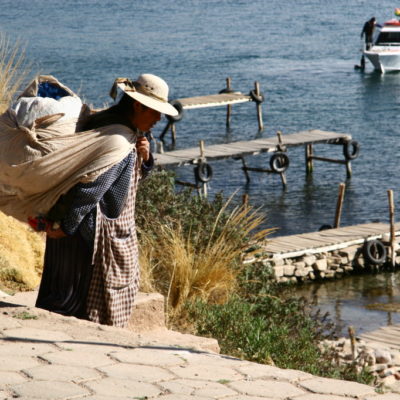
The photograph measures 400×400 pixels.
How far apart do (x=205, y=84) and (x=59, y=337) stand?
3881cm

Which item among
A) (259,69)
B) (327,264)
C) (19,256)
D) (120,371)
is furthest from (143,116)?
(259,69)

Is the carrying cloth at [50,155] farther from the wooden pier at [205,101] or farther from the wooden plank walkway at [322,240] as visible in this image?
the wooden pier at [205,101]

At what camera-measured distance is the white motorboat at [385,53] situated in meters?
45.9

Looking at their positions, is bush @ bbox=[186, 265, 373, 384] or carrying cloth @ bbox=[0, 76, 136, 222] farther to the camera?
bush @ bbox=[186, 265, 373, 384]

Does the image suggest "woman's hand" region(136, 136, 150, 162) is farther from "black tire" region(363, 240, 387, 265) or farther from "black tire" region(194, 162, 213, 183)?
"black tire" region(194, 162, 213, 183)

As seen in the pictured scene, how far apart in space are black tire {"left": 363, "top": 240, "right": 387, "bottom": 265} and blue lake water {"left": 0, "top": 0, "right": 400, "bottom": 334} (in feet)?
12.3

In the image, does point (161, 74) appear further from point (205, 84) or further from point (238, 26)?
point (238, 26)

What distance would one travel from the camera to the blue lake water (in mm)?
26845

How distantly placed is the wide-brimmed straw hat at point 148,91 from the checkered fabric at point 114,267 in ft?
1.12

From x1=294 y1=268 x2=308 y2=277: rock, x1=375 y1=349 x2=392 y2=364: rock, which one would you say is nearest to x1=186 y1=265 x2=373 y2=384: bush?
x1=375 y1=349 x2=392 y2=364: rock

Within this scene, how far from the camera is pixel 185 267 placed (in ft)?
26.3

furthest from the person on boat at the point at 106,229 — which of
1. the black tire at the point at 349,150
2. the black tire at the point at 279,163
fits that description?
the black tire at the point at 349,150

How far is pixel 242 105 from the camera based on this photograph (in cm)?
4119

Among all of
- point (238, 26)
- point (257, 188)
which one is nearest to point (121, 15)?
point (238, 26)
